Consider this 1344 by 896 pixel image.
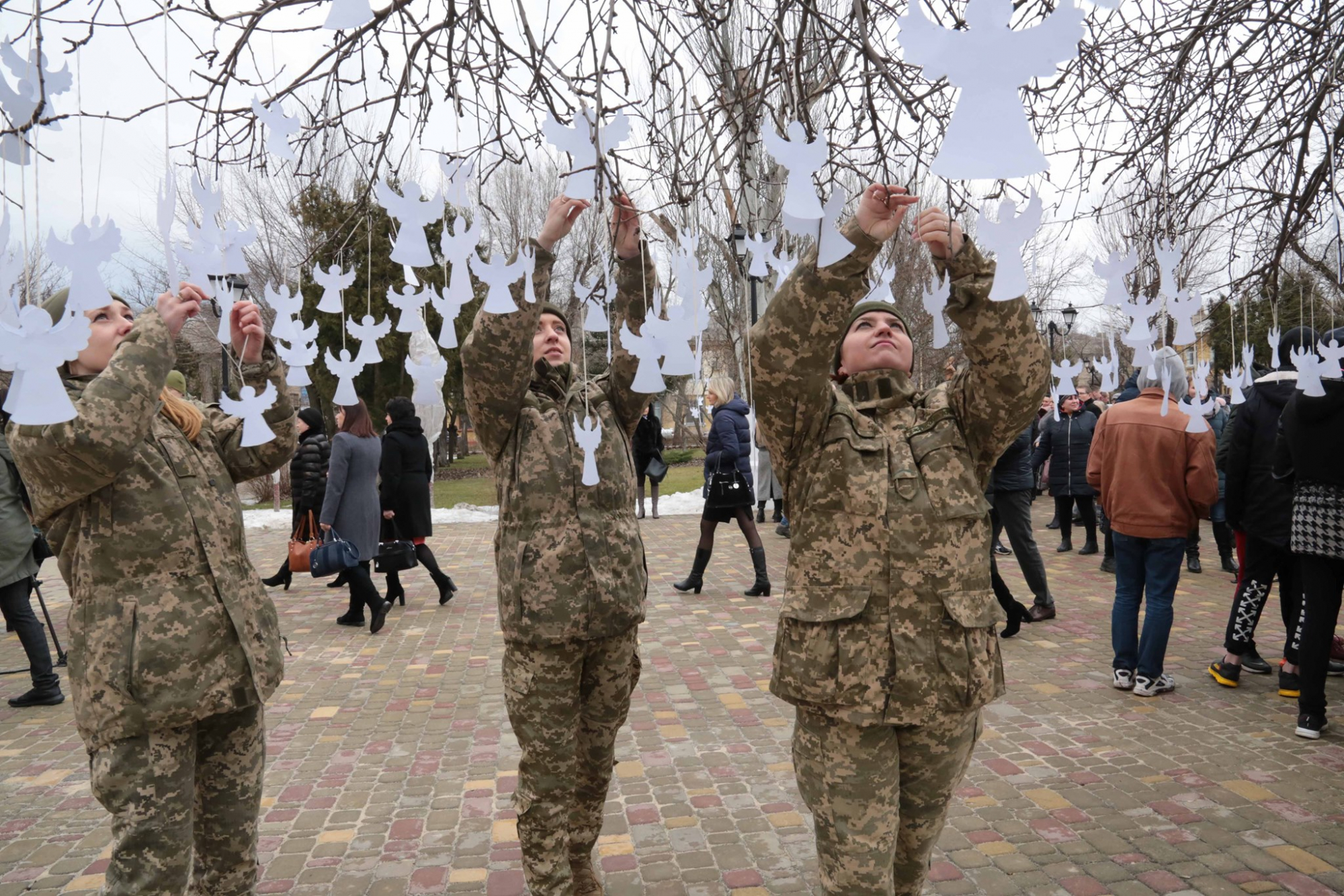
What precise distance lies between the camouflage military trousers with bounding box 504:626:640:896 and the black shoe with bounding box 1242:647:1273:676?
4.83 meters

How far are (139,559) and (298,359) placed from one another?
33.5 inches

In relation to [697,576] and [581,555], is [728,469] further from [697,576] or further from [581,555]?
[581,555]

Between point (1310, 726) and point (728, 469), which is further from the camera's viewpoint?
point (728, 469)

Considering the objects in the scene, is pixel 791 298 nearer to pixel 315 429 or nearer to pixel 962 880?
pixel 962 880

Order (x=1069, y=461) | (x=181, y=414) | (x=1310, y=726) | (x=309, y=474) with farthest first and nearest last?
(x=1069, y=461) < (x=309, y=474) < (x=1310, y=726) < (x=181, y=414)

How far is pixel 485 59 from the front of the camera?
263cm

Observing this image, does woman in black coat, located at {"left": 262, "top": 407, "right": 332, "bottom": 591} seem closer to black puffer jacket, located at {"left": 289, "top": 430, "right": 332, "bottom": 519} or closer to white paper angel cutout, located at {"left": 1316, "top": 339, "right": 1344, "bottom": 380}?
black puffer jacket, located at {"left": 289, "top": 430, "right": 332, "bottom": 519}

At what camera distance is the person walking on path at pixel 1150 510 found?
5184 mm

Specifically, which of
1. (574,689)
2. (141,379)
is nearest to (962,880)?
(574,689)

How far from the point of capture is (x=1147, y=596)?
529cm

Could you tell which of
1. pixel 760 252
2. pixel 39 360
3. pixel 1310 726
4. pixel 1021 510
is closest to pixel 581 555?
pixel 760 252

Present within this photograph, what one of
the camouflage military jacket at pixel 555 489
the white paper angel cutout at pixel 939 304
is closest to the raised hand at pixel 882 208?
the white paper angel cutout at pixel 939 304

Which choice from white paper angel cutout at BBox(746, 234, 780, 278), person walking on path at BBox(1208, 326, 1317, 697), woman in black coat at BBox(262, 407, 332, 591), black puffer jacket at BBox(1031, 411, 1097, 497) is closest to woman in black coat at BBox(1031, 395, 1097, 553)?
black puffer jacket at BBox(1031, 411, 1097, 497)

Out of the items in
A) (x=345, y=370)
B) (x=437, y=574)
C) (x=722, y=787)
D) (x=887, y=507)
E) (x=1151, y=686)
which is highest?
(x=345, y=370)
